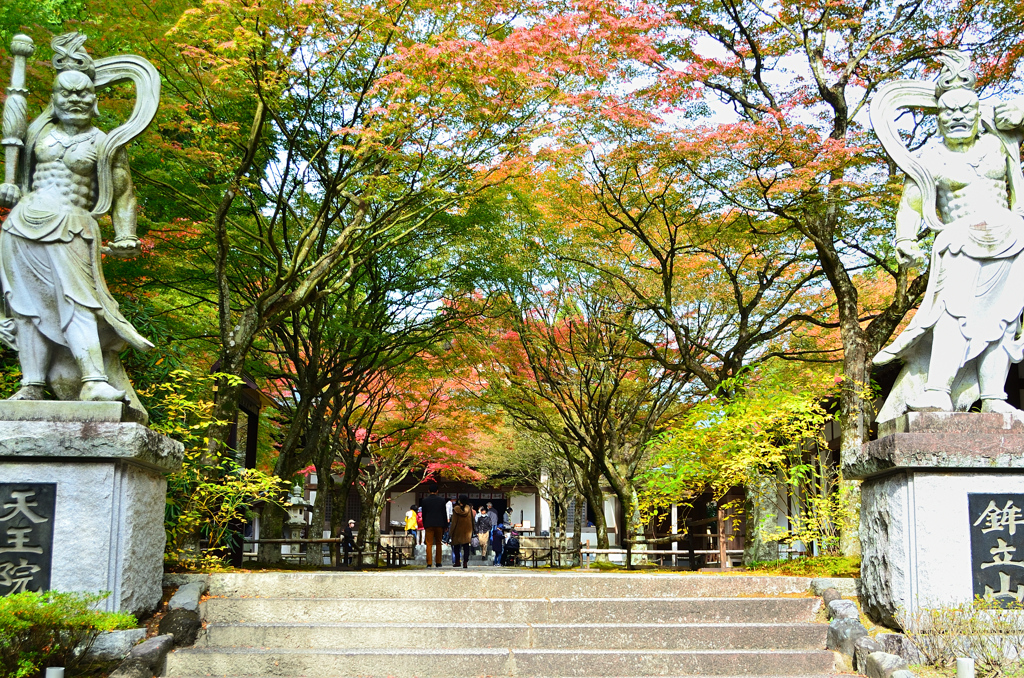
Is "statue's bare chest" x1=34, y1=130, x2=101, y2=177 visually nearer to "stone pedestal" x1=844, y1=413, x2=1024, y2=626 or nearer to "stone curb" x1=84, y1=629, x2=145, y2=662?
"stone curb" x1=84, y1=629, x2=145, y2=662

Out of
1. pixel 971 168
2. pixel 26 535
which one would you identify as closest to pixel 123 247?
pixel 26 535

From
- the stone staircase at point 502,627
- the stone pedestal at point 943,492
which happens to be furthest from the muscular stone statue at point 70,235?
the stone pedestal at point 943,492

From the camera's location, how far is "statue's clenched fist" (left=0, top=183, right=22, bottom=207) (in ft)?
22.8

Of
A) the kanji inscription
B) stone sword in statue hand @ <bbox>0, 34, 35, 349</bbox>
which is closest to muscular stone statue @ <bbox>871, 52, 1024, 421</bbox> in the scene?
the kanji inscription

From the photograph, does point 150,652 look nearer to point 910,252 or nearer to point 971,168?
point 910,252

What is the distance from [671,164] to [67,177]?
936 centimetres

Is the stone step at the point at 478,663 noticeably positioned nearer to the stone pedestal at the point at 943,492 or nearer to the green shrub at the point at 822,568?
the stone pedestal at the point at 943,492

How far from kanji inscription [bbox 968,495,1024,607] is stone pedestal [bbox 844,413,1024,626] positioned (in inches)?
0.4

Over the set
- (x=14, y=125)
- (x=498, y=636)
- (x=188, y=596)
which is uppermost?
(x=14, y=125)

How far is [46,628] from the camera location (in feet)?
18.6

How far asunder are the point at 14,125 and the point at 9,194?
1.91 ft

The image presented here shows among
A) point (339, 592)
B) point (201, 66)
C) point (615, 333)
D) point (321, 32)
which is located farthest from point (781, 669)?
point (615, 333)

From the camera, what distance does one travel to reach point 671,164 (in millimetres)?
14102

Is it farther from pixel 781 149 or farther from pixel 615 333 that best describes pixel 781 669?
pixel 615 333
